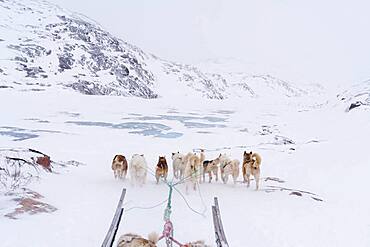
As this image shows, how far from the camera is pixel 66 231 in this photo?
6.62m

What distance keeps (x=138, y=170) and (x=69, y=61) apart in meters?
90.8

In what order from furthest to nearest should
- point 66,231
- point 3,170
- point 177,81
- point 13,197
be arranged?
point 177,81, point 3,170, point 13,197, point 66,231

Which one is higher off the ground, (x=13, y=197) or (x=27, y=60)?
(x=27, y=60)

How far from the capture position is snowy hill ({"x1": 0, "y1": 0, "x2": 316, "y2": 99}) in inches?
3123

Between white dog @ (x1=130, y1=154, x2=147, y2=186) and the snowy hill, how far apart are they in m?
55.7

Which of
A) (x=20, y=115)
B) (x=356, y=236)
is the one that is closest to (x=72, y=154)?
(x=356, y=236)

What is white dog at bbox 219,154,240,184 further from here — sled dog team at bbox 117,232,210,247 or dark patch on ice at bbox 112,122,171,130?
dark patch on ice at bbox 112,122,171,130

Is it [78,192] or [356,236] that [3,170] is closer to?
[78,192]

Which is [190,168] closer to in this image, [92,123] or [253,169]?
[253,169]

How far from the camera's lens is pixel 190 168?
9.96 metres

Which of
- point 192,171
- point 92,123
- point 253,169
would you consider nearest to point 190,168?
point 192,171

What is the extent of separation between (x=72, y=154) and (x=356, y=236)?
36.4 feet

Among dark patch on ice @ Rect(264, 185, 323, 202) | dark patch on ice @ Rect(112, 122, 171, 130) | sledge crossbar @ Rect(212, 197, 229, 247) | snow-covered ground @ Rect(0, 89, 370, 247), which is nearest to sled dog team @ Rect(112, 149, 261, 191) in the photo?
snow-covered ground @ Rect(0, 89, 370, 247)

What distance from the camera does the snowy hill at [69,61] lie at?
79.3 meters
